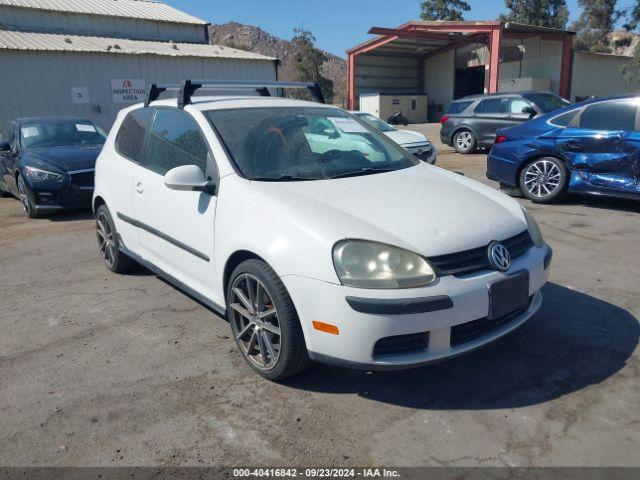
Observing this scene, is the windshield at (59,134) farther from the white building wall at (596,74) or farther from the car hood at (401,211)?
the white building wall at (596,74)

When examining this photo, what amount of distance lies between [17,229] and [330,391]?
614 cm

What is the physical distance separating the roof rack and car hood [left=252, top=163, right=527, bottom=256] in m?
1.20

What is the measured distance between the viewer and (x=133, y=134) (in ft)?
14.5

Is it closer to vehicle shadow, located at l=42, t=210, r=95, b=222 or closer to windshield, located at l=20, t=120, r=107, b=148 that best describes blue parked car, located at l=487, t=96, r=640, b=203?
vehicle shadow, located at l=42, t=210, r=95, b=222

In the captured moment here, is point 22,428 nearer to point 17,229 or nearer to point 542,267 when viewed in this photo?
point 542,267

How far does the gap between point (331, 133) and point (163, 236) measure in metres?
1.48

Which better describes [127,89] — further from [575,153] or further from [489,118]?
[575,153]

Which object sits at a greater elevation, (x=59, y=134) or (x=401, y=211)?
(x=59, y=134)

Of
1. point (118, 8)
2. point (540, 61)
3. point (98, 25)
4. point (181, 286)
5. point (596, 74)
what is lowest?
point (181, 286)

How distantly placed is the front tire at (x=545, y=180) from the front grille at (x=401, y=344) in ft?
17.8

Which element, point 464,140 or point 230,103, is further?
point 464,140

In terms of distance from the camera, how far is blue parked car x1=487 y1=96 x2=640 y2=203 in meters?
6.40

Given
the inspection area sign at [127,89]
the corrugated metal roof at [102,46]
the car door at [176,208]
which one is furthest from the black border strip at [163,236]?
the inspection area sign at [127,89]

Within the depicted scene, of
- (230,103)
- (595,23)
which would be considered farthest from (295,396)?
(595,23)
